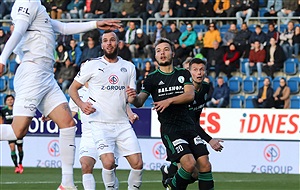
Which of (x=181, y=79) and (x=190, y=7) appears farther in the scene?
(x=190, y=7)

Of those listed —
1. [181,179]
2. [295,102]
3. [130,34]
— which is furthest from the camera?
[130,34]

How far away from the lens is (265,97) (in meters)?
24.2

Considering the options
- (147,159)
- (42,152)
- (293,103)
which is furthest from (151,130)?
(293,103)

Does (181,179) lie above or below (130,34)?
below

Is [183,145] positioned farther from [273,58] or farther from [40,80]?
[273,58]

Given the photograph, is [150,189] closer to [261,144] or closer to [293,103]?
[261,144]

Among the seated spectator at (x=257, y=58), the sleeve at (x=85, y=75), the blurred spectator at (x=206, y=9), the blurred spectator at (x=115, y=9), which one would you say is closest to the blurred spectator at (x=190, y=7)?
the blurred spectator at (x=206, y=9)

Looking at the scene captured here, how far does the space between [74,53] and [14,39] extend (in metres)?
17.6

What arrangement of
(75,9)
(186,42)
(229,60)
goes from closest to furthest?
(229,60) → (186,42) → (75,9)

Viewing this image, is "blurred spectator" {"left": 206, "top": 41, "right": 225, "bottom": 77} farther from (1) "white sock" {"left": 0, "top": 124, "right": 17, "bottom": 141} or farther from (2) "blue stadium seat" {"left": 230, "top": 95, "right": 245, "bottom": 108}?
(1) "white sock" {"left": 0, "top": 124, "right": 17, "bottom": 141}

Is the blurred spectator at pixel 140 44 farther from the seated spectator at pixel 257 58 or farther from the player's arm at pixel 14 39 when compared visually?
the player's arm at pixel 14 39

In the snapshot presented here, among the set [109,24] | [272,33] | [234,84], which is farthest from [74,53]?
[109,24]

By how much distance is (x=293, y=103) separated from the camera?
2434 cm

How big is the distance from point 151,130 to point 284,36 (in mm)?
5906
